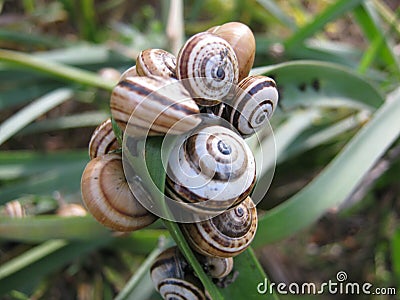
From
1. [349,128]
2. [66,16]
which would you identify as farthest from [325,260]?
[66,16]

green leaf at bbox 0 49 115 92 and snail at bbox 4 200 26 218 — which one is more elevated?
green leaf at bbox 0 49 115 92

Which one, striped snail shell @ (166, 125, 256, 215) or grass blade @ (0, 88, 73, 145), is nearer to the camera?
striped snail shell @ (166, 125, 256, 215)

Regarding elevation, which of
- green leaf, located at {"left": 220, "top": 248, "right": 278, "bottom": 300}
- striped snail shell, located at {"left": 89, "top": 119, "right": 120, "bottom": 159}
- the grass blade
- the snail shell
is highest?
striped snail shell, located at {"left": 89, "top": 119, "right": 120, "bottom": 159}

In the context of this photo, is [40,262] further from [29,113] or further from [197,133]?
[197,133]

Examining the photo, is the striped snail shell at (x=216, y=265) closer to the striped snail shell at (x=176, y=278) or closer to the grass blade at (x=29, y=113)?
the striped snail shell at (x=176, y=278)

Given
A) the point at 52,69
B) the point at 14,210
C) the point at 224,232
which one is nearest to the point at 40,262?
the point at 14,210

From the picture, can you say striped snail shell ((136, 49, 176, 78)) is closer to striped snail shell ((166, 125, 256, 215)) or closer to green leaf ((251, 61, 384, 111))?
striped snail shell ((166, 125, 256, 215))

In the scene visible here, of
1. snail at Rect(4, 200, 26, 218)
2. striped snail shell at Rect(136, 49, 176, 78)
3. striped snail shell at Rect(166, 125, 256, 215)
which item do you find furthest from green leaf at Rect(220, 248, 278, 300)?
snail at Rect(4, 200, 26, 218)

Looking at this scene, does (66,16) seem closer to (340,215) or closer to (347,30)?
(347,30)
